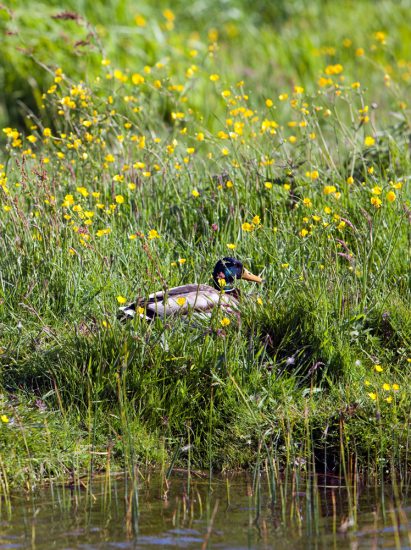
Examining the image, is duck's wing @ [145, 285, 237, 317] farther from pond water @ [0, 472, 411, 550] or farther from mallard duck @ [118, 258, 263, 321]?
pond water @ [0, 472, 411, 550]

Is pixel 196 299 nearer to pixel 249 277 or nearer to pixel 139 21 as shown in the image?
pixel 249 277

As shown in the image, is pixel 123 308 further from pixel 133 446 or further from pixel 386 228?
pixel 386 228

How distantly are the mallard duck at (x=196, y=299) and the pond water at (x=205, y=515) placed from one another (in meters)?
0.86

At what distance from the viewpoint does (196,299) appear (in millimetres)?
4816

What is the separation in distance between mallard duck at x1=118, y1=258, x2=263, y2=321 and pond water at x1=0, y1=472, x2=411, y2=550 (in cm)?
86

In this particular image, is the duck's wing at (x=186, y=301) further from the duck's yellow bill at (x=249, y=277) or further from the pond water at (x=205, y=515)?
the pond water at (x=205, y=515)

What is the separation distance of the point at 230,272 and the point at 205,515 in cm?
175

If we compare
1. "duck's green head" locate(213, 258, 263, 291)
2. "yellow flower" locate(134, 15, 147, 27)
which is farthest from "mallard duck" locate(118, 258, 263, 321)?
"yellow flower" locate(134, 15, 147, 27)

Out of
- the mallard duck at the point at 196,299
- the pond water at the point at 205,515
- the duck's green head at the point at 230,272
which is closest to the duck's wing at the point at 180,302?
the mallard duck at the point at 196,299

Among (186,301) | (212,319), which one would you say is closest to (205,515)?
(212,319)

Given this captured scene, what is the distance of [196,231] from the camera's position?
630 cm

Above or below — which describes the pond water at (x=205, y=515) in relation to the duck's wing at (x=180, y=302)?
below

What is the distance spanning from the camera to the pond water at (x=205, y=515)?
378 cm

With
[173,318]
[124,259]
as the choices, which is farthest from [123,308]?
[124,259]
